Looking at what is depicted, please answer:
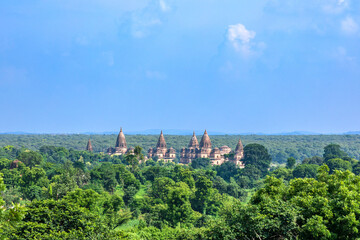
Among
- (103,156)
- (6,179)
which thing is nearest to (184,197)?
(6,179)

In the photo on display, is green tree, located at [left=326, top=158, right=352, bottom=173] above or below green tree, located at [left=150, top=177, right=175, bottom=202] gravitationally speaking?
above

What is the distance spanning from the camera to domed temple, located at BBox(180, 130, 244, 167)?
105812 millimetres

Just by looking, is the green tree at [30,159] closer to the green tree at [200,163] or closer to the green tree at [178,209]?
the green tree at [200,163]

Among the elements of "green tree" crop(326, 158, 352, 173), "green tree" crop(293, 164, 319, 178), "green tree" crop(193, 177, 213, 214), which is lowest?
"green tree" crop(193, 177, 213, 214)

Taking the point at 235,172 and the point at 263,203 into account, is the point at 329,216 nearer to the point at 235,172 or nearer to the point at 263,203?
A: the point at 263,203

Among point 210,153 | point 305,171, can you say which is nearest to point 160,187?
point 305,171

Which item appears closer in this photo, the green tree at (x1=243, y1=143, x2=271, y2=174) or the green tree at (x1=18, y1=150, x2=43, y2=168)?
the green tree at (x1=18, y1=150, x2=43, y2=168)

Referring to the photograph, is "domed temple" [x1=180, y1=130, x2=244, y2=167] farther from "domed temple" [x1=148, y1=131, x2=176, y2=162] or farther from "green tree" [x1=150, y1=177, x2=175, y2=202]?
"green tree" [x1=150, y1=177, x2=175, y2=202]

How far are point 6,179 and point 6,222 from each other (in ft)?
175

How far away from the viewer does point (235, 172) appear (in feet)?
292

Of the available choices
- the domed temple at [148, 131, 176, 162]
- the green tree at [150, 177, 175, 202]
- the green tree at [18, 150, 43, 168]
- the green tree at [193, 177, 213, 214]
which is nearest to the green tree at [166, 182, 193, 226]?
the green tree at [193, 177, 213, 214]

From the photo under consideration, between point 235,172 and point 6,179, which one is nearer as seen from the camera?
point 6,179

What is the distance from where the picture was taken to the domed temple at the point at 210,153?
106m

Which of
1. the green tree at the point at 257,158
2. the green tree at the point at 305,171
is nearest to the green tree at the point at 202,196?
the green tree at the point at 305,171
